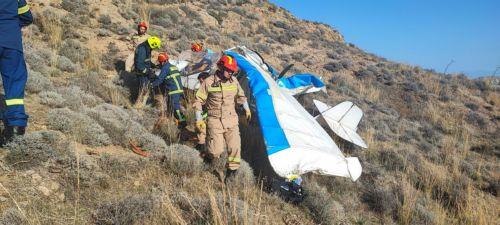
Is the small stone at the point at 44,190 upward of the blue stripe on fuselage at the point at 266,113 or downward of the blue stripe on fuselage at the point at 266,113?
downward

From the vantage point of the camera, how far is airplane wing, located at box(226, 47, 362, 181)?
19.9 ft

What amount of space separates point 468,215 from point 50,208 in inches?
232

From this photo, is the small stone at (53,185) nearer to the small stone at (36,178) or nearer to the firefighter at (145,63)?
the small stone at (36,178)

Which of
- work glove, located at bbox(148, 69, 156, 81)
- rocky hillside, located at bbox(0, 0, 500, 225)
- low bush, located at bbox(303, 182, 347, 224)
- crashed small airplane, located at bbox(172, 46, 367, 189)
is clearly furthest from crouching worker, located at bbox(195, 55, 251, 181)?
work glove, located at bbox(148, 69, 156, 81)

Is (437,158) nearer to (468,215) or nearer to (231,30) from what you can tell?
(468,215)

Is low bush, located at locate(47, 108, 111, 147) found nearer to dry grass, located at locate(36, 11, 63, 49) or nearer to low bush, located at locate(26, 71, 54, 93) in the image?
low bush, located at locate(26, 71, 54, 93)

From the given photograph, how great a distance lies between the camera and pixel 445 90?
1998 cm

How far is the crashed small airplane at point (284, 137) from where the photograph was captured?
20.1 feet

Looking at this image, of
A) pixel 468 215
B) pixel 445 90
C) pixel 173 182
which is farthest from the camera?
pixel 445 90

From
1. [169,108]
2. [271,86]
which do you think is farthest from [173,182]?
[271,86]

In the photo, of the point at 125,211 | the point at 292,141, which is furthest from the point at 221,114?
the point at 125,211

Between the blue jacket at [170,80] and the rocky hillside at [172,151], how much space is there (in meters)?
0.68

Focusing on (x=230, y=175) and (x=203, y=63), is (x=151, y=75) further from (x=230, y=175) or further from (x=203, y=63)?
(x=230, y=175)

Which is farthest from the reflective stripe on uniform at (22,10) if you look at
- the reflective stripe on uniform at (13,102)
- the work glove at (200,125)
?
the work glove at (200,125)
